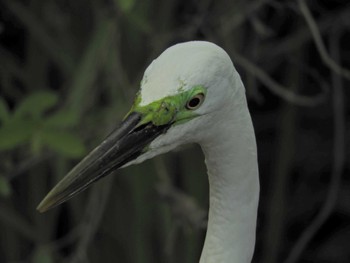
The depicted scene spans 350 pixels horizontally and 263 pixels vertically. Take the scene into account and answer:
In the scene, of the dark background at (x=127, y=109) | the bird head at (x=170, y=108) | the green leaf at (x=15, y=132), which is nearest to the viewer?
the bird head at (x=170, y=108)

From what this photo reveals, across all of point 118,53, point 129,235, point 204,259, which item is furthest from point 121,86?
point 204,259

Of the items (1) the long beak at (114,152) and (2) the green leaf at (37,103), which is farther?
(2) the green leaf at (37,103)

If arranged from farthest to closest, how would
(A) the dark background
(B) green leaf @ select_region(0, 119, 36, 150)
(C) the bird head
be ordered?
(A) the dark background < (B) green leaf @ select_region(0, 119, 36, 150) < (C) the bird head

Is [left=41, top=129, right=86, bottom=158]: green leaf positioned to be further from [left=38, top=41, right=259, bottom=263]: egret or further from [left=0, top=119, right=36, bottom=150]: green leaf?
[left=38, top=41, right=259, bottom=263]: egret

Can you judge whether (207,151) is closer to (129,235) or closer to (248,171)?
(248,171)

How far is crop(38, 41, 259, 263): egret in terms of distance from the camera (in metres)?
1.18

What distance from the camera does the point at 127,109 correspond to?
222 centimetres

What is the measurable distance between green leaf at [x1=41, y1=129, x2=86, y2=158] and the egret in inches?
26.1

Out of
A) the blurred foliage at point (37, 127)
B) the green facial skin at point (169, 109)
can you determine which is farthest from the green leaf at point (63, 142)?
the green facial skin at point (169, 109)

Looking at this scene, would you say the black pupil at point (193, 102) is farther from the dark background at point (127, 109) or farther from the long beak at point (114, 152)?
the dark background at point (127, 109)

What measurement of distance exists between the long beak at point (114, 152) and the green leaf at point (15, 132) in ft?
2.14

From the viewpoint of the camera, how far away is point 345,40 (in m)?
2.98

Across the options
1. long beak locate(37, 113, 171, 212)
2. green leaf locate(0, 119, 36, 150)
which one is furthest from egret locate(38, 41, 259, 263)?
green leaf locate(0, 119, 36, 150)

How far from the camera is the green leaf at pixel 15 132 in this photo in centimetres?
191
